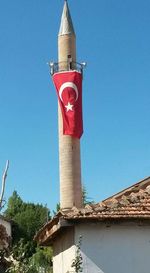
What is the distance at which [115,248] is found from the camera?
11.3m

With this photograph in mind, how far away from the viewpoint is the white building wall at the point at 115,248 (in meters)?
11.2

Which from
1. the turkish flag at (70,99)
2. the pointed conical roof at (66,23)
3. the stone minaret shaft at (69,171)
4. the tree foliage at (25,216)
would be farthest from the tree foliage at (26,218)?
the stone minaret shaft at (69,171)

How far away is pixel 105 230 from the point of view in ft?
37.4

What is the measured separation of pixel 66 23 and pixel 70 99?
5.14 meters

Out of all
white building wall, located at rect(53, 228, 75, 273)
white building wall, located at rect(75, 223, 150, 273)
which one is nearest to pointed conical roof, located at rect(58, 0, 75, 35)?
white building wall, located at rect(53, 228, 75, 273)

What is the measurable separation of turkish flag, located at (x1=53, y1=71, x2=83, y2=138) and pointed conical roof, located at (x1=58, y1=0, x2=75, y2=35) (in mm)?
2749

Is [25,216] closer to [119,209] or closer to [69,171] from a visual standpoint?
[69,171]

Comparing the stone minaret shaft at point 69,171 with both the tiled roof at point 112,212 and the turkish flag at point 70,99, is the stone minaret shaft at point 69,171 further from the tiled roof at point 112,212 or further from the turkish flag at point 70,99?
the tiled roof at point 112,212

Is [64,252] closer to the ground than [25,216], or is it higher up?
closer to the ground

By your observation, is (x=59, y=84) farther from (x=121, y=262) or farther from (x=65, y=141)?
(x=121, y=262)

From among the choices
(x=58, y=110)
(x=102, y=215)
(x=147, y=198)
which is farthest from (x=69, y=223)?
(x=58, y=110)

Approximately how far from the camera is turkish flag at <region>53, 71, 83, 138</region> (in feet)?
87.8

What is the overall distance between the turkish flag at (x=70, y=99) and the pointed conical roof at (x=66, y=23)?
275 centimetres

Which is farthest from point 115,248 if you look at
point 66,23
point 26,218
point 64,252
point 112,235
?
point 26,218
